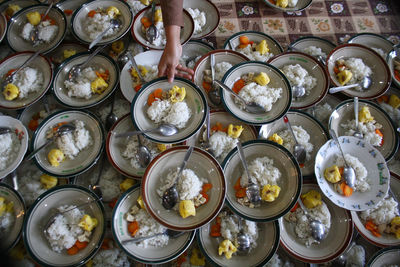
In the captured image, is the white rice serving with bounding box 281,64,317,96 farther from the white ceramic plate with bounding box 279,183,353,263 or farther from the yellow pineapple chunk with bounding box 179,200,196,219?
the yellow pineapple chunk with bounding box 179,200,196,219

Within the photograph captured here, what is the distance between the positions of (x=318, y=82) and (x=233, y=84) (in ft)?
2.21

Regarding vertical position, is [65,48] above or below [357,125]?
above

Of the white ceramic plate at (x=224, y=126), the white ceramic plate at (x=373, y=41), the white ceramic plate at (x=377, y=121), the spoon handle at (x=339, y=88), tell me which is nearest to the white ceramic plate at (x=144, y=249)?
the white ceramic plate at (x=224, y=126)

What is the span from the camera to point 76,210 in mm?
1639

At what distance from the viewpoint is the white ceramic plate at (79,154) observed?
1742mm

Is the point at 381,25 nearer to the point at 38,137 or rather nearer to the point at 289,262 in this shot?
the point at 289,262

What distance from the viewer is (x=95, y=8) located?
245cm

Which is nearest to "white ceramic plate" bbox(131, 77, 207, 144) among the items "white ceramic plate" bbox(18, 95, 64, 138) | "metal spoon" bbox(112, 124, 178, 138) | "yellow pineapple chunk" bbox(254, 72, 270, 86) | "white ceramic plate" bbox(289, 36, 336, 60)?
"metal spoon" bbox(112, 124, 178, 138)

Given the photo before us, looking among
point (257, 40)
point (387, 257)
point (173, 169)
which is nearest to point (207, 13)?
point (257, 40)

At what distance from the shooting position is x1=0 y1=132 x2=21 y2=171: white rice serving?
1765 millimetres

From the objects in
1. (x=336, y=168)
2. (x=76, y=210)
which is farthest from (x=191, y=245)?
(x=336, y=168)

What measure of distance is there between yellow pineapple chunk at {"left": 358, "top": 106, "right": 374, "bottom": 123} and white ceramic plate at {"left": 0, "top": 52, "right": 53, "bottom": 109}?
2309mm

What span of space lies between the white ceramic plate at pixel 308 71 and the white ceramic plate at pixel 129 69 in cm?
94

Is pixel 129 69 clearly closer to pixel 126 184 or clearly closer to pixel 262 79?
pixel 126 184
